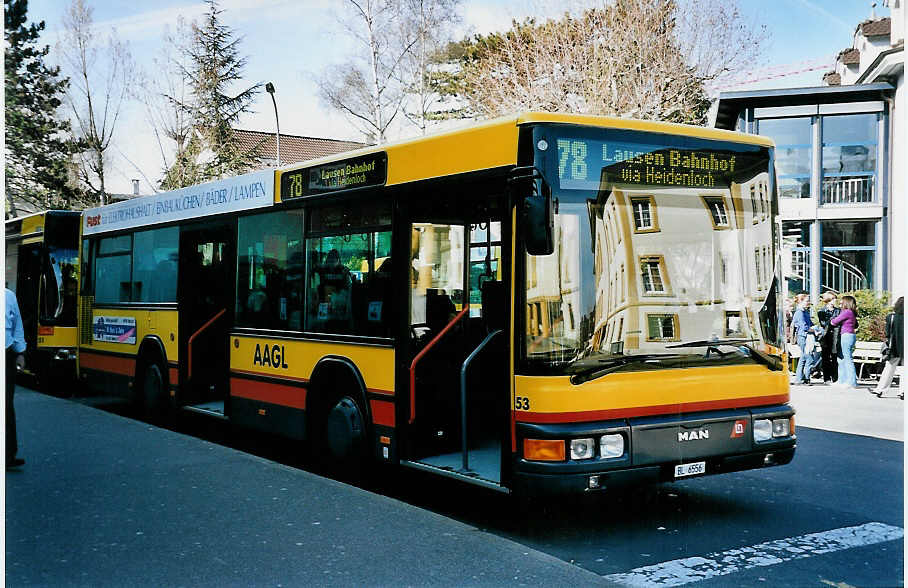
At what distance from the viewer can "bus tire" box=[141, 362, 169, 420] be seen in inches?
469

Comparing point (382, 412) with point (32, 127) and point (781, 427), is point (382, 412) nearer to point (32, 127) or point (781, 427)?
point (781, 427)

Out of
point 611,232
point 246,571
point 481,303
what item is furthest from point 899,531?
point 246,571

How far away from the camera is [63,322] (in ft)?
50.3

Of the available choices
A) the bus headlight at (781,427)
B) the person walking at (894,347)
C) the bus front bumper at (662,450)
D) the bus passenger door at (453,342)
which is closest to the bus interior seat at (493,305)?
the bus passenger door at (453,342)

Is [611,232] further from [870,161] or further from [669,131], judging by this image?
[870,161]

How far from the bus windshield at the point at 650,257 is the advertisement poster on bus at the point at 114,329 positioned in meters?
8.12

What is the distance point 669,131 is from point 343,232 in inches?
125

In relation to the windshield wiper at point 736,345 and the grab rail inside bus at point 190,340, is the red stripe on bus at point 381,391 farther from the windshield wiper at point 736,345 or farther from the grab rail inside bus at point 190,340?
the grab rail inside bus at point 190,340

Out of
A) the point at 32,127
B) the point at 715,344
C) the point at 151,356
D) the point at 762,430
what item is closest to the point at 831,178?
the point at 151,356

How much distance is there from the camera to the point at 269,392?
377 inches

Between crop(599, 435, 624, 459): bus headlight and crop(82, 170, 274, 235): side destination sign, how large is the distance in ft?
15.9

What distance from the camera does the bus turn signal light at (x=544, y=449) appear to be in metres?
6.11

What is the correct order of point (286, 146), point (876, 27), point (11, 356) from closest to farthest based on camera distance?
1. point (11, 356)
2. point (876, 27)
3. point (286, 146)

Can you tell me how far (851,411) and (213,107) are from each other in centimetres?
3171
